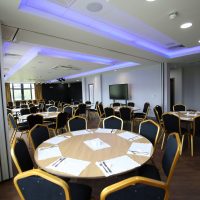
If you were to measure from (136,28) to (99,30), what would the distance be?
30.2 inches

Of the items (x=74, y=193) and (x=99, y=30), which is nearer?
(x=74, y=193)

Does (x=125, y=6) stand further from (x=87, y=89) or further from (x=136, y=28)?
(x=87, y=89)

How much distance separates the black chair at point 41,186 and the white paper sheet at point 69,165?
30 cm

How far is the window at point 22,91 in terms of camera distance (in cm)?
1465

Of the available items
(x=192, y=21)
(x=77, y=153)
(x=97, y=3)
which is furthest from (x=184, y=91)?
(x=77, y=153)

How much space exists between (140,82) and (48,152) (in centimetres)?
691

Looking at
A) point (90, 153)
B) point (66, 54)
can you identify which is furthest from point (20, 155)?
point (66, 54)

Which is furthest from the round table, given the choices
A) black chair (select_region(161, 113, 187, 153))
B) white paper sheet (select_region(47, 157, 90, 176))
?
black chair (select_region(161, 113, 187, 153))

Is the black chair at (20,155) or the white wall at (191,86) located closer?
the black chair at (20,155)

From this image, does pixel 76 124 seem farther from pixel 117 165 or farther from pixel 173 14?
pixel 173 14

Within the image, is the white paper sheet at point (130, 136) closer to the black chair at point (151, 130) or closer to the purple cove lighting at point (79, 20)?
the black chair at point (151, 130)

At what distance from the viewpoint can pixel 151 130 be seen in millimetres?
2396

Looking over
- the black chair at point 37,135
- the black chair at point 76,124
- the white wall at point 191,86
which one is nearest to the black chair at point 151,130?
the black chair at point 76,124

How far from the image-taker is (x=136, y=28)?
3111mm
